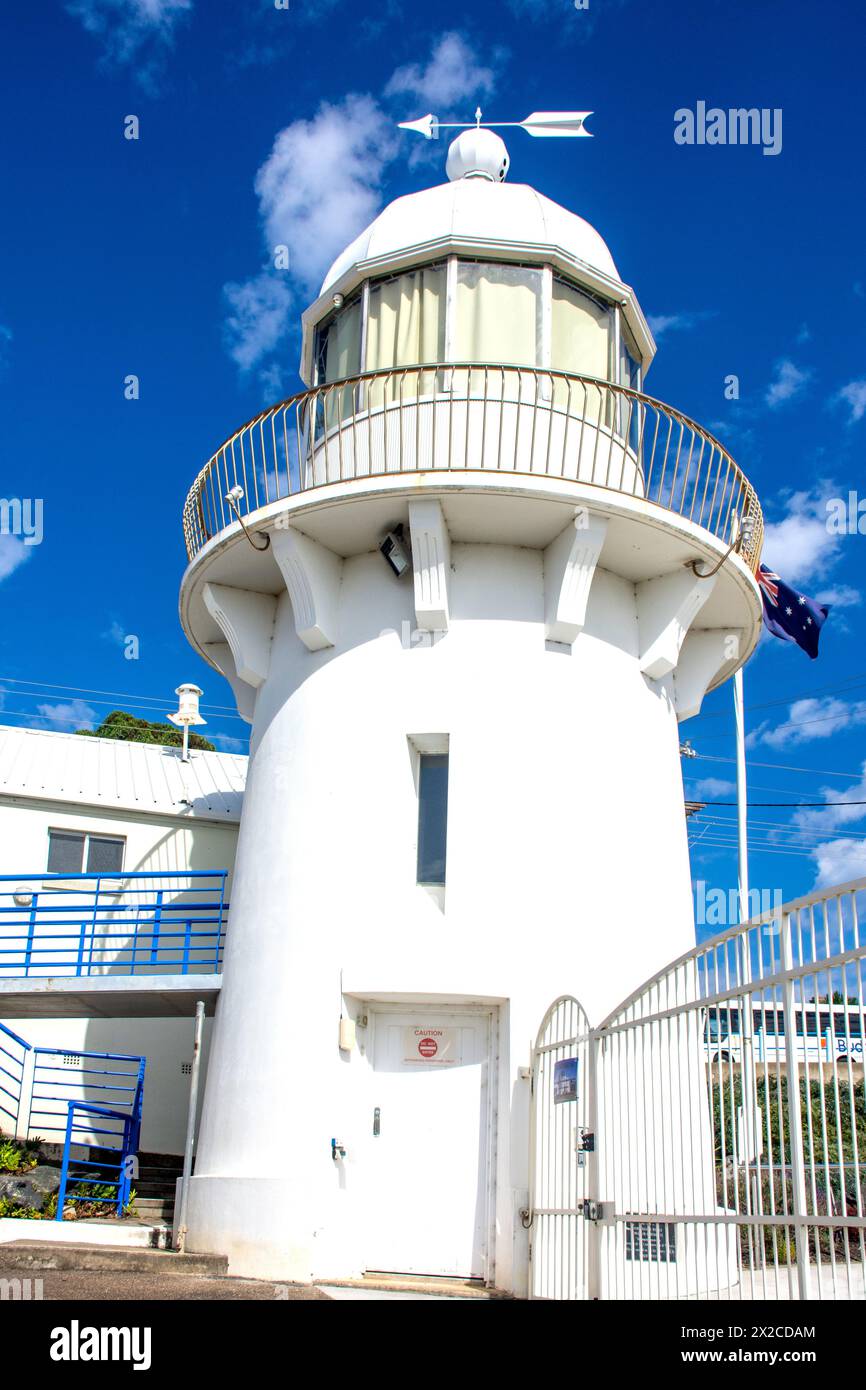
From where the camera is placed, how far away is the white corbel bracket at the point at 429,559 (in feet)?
46.6

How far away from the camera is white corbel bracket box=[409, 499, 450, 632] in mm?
14195

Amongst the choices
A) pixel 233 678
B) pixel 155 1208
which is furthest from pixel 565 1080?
pixel 233 678

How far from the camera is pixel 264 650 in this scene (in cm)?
1619

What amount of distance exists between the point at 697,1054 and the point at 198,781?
13931mm

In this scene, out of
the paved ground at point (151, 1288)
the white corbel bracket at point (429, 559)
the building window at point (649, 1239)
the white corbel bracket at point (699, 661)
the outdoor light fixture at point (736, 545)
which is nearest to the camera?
the building window at point (649, 1239)

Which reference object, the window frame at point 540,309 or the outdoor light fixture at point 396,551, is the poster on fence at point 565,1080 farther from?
the window frame at point 540,309

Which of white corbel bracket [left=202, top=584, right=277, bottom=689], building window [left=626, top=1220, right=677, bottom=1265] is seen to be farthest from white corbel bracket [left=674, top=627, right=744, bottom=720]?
building window [left=626, top=1220, right=677, bottom=1265]

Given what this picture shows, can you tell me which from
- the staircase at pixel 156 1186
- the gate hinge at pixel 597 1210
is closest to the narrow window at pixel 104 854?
the staircase at pixel 156 1186

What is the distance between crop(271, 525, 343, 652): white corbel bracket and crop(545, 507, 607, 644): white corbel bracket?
102 inches

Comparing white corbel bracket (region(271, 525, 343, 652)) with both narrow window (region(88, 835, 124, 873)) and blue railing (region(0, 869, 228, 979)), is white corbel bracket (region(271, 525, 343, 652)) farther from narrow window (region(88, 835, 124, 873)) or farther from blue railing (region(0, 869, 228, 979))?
narrow window (region(88, 835, 124, 873))

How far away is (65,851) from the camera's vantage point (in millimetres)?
20109

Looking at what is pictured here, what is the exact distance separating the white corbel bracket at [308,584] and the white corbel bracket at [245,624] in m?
1.06
